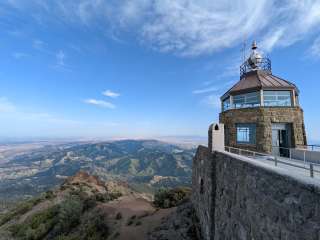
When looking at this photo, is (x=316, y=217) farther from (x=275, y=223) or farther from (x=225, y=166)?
(x=225, y=166)

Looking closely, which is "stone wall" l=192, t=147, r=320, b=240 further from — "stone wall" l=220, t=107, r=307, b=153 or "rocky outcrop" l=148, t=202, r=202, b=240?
"stone wall" l=220, t=107, r=307, b=153

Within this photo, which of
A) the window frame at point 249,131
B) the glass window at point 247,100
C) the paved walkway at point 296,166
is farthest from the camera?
the glass window at point 247,100

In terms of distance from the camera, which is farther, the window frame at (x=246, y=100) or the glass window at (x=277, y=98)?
the window frame at (x=246, y=100)

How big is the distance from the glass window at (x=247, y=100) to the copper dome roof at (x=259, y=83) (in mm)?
435

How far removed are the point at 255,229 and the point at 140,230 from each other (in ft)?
46.9

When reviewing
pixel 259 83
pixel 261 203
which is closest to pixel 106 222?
pixel 261 203

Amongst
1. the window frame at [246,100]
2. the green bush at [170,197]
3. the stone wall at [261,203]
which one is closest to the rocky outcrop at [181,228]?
the stone wall at [261,203]

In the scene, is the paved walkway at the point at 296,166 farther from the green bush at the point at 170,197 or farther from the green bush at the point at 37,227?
the green bush at the point at 37,227

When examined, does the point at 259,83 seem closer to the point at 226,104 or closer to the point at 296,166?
the point at 226,104

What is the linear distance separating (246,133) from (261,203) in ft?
46.7

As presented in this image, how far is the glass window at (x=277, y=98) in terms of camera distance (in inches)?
743

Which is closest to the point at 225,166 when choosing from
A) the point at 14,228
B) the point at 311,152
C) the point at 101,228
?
the point at 311,152

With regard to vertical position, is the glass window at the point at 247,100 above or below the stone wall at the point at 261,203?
above

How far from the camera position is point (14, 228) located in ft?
89.4
